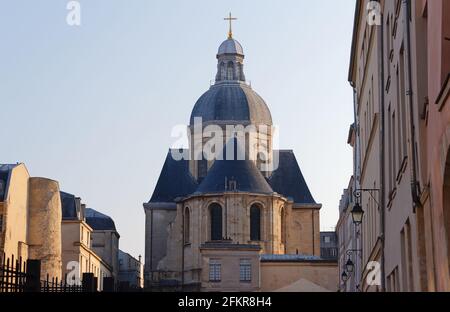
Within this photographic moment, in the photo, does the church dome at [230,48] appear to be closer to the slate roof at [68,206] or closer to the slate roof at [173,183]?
the slate roof at [173,183]

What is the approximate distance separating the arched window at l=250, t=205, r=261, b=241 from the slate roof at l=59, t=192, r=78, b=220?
1425 centimetres

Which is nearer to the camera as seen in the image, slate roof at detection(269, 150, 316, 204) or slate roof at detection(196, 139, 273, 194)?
slate roof at detection(196, 139, 273, 194)

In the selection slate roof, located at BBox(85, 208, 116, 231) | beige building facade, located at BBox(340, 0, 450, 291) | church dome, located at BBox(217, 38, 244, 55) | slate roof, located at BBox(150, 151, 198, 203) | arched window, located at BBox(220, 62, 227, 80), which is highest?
church dome, located at BBox(217, 38, 244, 55)

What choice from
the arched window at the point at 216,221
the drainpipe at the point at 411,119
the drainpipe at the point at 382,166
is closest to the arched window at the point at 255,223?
the arched window at the point at 216,221

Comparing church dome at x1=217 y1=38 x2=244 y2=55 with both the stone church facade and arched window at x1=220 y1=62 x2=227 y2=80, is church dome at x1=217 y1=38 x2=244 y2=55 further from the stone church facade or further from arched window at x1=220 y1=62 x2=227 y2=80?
arched window at x1=220 y1=62 x2=227 y2=80

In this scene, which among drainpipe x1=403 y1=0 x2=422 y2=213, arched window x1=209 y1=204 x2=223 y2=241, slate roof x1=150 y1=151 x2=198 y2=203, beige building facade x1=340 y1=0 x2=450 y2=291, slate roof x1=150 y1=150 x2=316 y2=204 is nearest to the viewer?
beige building facade x1=340 y1=0 x2=450 y2=291

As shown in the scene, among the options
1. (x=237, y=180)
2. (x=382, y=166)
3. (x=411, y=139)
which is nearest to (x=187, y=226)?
(x=237, y=180)

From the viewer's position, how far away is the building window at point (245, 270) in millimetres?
86125

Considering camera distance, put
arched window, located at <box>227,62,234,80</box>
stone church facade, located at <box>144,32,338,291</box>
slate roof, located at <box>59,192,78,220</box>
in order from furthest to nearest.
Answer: arched window, located at <box>227,62,234,80</box>, slate roof, located at <box>59,192,78,220</box>, stone church facade, located at <box>144,32,338,291</box>

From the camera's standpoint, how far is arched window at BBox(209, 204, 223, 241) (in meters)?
93.6

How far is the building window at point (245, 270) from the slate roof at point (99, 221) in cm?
2514

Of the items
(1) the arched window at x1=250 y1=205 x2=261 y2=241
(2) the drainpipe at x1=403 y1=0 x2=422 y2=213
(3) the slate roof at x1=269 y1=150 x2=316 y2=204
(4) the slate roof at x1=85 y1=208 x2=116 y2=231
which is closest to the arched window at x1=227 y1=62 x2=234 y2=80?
(3) the slate roof at x1=269 y1=150 x2=316 y2=204
